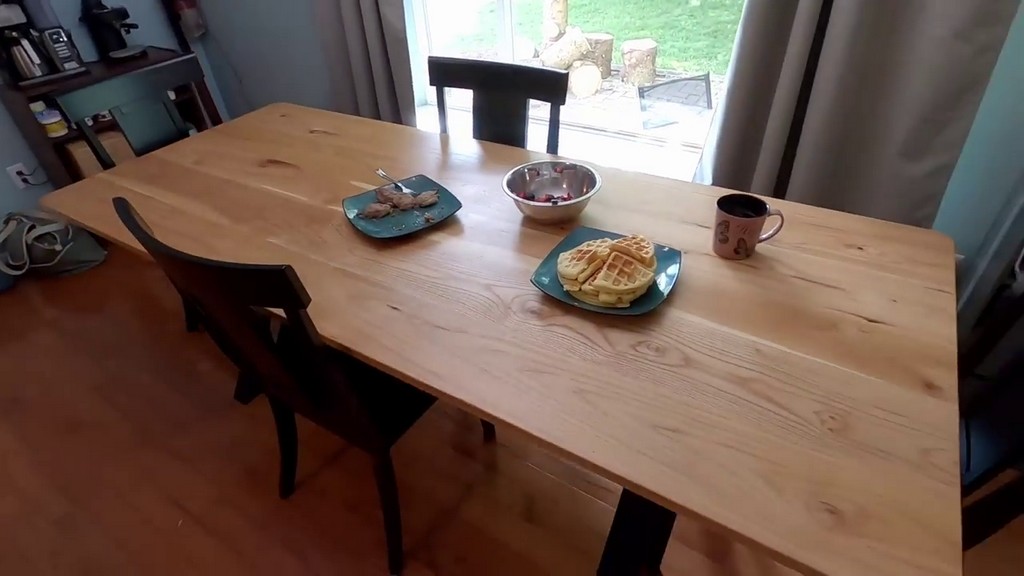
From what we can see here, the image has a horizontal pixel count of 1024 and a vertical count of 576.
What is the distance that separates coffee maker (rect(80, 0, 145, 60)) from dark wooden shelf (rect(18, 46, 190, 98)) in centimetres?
4

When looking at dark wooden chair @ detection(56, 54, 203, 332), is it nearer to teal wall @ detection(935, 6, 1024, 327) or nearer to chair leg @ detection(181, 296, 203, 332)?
chair leg @ detection(181, 296, 203, 332)

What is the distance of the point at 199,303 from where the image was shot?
37.4 inches

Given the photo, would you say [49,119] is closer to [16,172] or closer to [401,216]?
[16,172]

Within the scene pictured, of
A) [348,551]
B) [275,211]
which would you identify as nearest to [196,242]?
[275,211]

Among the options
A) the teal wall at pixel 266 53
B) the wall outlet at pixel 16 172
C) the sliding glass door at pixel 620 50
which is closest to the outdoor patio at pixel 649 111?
the sliding glass door at pixel 620 50

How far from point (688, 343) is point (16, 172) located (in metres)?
2.94

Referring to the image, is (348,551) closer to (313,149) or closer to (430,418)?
(430,418)

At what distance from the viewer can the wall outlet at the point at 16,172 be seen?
238 cm

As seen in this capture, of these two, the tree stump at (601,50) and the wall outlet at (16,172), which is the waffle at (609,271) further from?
the wall outlet at (16,172)

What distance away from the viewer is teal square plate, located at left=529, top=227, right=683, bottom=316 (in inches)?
33.9

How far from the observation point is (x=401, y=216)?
113 cm

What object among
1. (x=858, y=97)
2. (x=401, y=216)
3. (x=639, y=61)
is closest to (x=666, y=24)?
(x=639, y=61)

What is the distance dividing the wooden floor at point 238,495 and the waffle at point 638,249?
74 centimetres

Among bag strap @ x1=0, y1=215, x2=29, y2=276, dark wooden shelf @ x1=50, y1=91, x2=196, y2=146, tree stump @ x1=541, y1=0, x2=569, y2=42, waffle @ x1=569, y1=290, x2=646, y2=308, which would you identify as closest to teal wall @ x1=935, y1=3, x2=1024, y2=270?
waffle @ x1=569, y1=290, x2=646, y2=308
